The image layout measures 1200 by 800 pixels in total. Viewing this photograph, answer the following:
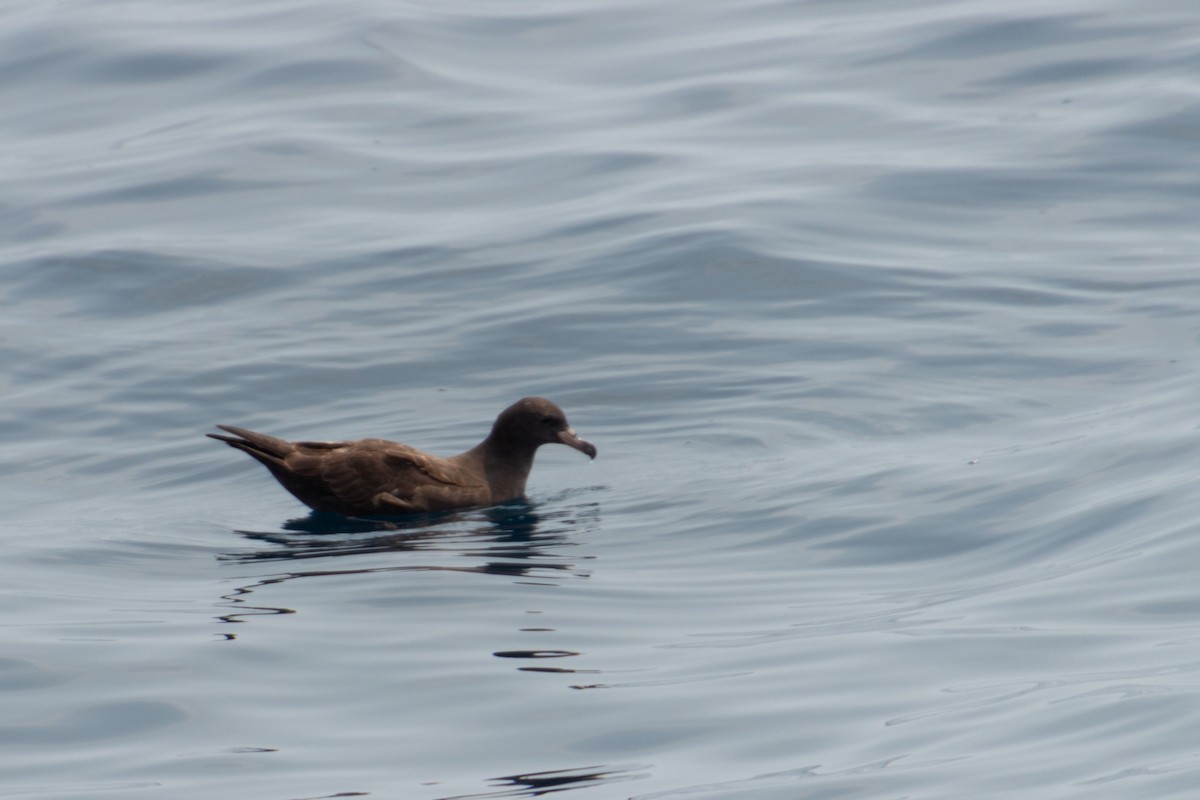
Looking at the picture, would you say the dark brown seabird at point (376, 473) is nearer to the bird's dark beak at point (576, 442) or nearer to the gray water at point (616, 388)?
the bird's dark beak at point (576, 442)

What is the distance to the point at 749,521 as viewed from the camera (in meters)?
9.85

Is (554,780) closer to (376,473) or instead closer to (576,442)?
(376,473)

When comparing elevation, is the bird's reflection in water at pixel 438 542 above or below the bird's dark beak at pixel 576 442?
below

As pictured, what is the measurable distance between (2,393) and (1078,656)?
8844mm

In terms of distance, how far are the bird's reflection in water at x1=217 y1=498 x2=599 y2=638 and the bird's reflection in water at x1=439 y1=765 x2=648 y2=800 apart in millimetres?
2433

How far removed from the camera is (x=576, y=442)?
11070 mm

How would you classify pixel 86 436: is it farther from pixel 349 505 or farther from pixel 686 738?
pixel 686 738

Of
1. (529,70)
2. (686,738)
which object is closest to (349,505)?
(686,738)

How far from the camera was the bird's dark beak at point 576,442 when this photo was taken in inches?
434

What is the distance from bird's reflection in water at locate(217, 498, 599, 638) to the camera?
9.07 meters

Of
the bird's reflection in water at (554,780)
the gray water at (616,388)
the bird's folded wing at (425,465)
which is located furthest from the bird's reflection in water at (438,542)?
the bird's reflection in water at (554,780)

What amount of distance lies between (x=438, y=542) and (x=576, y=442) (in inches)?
57.4

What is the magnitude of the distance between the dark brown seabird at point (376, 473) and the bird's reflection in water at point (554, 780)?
4.75 metres

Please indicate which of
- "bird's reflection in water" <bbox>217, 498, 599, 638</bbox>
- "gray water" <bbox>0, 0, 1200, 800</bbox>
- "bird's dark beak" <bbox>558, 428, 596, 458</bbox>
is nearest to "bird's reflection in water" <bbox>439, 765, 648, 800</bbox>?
"gray water" <bbox>0, 0, 1200, 800</bbox>
